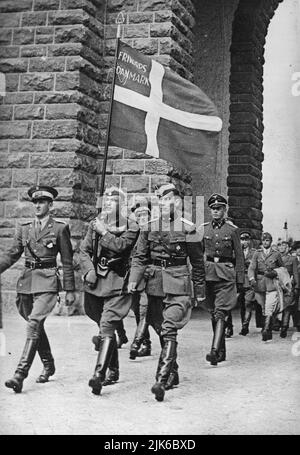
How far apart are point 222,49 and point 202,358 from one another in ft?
33.8

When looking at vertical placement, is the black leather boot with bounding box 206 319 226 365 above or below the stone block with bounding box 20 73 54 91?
below

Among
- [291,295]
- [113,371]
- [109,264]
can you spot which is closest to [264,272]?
[291,295]

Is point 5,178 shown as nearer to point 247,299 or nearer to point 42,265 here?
point 247,299

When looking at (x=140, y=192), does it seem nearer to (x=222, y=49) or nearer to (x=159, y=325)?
(x=159, y=325)

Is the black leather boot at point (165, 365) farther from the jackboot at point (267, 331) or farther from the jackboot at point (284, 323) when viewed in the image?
the jackboot at point (284, 323)

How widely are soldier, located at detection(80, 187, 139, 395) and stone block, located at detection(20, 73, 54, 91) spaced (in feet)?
15.2

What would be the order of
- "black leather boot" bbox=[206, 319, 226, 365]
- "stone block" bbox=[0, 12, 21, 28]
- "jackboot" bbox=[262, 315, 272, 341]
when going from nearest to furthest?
"black leather boot" bbox=[206, 319, 226, 365] < "jackboot" bbox=[262, 315, 272, 341] < "stone block" bbox=[0, 12, 21, 28]

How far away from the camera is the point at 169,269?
6.46 metres

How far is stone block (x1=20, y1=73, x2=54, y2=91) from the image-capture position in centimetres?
1038

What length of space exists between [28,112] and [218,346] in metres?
4.89

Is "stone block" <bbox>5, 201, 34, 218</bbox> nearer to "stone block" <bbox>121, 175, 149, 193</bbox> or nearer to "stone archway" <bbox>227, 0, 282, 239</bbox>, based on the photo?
"stone block" <bbox>121, 175, 149, 193</bbox>

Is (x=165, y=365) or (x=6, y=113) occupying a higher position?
(x=6, y=113)

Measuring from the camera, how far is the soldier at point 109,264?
20.0 ft

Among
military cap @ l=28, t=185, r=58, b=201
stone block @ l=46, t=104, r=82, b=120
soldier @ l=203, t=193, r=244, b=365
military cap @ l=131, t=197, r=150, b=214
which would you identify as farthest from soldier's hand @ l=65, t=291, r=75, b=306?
stone block @ l=46, t=104, r=82, b=120
